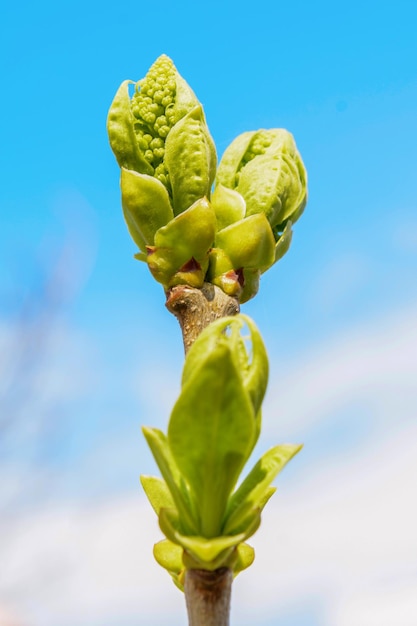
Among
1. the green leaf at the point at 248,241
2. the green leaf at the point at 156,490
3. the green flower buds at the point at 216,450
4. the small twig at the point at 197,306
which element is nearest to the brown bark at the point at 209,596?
the green flower buds at the point at 216,450

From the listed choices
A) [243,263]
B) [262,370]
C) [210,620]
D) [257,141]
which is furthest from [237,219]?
[210,620]

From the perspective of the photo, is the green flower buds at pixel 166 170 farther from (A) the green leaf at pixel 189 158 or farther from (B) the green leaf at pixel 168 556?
(B) the green leaf at pixel 168 556

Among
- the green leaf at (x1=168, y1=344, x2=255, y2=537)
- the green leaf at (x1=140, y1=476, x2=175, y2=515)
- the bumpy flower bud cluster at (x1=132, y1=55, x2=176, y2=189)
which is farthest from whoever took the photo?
the bumpy flower bud cluster at (x1=132, y1=55, x2=176, y2=189)

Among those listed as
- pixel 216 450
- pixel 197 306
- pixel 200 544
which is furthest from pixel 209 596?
pixel 197 306

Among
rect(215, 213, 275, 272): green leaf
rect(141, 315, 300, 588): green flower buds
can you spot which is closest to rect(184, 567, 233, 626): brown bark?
rect(141, 315, 300, 588): green flower buds

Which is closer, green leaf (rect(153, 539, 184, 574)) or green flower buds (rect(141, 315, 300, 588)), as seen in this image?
green flower buds (rect(141, 315, 300, 588))

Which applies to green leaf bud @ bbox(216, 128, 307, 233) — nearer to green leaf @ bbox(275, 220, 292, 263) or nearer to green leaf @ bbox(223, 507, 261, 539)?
green leaf @ bbox(275, 220, 292, 263)

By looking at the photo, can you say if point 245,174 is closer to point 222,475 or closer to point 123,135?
point 123,135

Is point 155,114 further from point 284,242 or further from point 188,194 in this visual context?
point 284,242
